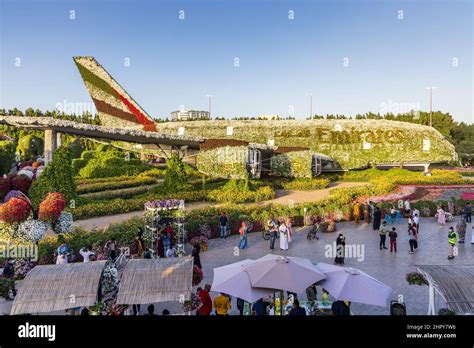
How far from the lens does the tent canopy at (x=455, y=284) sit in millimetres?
8852

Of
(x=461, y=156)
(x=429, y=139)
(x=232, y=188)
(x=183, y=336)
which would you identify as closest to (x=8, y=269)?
(x=183, y=336)

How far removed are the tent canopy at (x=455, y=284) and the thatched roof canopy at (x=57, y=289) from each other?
28.3ft

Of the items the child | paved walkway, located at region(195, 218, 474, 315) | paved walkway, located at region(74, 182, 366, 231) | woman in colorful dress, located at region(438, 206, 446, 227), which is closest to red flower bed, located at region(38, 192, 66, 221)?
paved walkway, located at region(74, 182, 366, 231)

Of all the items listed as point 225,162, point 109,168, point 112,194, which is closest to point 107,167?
point 109,168

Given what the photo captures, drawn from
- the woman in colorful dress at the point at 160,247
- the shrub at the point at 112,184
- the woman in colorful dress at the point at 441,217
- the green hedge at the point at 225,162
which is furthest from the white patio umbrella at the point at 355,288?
the shrub at the point at 112,184

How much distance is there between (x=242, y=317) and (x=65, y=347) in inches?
143

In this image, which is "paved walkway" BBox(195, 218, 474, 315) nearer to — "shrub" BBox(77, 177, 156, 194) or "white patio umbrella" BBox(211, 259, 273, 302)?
"white patio umbrella" BBox(211, 259, 273, 302)

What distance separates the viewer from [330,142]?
41.2m

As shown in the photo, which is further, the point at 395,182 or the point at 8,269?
the point at 395,182

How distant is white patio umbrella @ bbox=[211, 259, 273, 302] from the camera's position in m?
9.30

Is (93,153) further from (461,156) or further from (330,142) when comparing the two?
(461,156)

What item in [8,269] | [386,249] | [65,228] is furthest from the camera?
[386,249]

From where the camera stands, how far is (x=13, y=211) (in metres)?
14.8

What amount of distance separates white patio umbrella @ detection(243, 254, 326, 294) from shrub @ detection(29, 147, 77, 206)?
57.9ft
